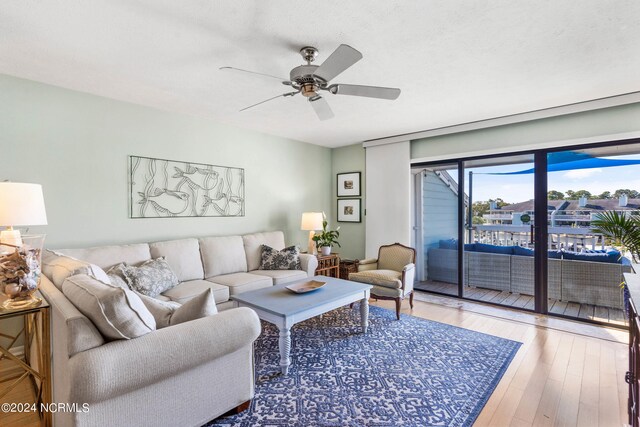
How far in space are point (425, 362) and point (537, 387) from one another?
0.77 meters

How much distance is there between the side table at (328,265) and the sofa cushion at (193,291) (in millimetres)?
1599

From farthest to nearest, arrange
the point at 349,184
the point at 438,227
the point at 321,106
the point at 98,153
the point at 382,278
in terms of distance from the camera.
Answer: the point at 349,184
the point at 438,227
the point at 382,278
the point at 98,153
the point at 321,106

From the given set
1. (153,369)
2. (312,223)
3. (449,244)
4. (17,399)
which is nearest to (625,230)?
(449,244)

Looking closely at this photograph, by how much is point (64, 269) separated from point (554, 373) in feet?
11.8

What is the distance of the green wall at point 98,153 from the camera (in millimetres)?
2781

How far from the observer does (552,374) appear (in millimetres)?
2414

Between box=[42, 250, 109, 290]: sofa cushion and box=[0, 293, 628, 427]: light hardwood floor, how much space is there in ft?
2.81

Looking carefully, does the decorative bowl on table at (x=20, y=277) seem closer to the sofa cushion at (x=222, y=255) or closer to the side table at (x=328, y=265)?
the sofa cushion at (x=222, y=255)

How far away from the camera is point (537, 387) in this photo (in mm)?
2244

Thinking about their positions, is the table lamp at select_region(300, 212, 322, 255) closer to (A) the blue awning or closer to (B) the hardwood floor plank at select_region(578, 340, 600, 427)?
(A) the blue awning

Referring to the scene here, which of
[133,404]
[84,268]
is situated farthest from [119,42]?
[133,404]

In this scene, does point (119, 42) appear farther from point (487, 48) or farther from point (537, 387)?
point (537, 387)

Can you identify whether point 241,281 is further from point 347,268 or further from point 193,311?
point 347,268

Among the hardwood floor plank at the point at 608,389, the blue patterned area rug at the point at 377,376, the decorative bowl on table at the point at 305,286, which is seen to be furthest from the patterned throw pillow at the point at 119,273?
the hardwood floor plank at the point at 608,389
